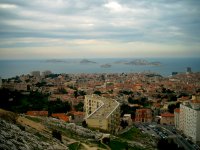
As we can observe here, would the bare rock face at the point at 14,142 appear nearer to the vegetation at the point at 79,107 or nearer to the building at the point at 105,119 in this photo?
the building at the point at 105,119

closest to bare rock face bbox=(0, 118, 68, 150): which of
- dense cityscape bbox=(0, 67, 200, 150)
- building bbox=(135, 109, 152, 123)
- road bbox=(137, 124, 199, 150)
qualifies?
dense cityscape bbox=(0, 67, 200, 150)

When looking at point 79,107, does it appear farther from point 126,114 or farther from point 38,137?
point 38,137

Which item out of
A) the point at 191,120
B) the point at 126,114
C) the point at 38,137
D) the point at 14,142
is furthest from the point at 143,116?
the point at 14,142

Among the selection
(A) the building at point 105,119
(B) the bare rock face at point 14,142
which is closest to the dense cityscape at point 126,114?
(A) the building at point 105,119

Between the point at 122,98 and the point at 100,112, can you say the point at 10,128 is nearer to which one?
the point at 100,112

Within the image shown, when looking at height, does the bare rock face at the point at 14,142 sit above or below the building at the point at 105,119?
above

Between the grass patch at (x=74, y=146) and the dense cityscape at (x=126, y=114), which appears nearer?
the grass patch at (x=74, y=146)

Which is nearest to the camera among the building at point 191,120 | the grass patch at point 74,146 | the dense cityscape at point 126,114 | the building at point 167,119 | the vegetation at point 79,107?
the grass patch at point 74,146

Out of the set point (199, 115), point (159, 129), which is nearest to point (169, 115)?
point (159, 129)


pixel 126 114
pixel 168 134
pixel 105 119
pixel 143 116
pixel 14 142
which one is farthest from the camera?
pixel 143 116
